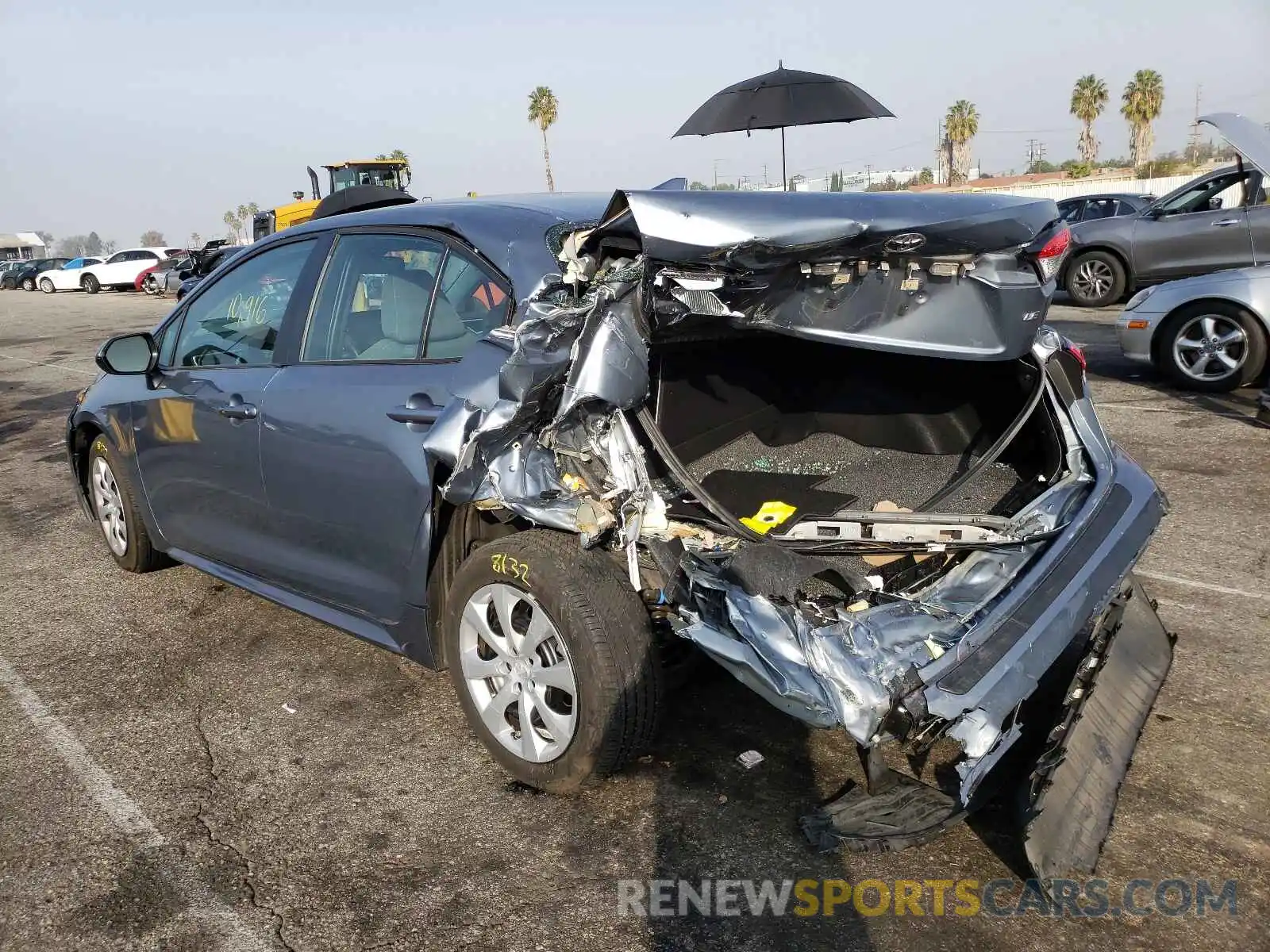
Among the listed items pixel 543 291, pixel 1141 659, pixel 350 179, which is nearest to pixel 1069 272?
pixel 1141 659

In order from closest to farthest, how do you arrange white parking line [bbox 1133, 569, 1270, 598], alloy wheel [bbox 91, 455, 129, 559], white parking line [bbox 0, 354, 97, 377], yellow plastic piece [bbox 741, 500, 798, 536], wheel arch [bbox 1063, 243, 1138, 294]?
yellow plastic piece [bbox 741, 500, 798, 536] → white parking line [bbox 1133, 569, 1270, 598] → alloy wheel [bbox 91, 455, 129, 559] → wheel arch [bbox 1063, 243, 1138, 294] → white parking line [bbox 0, 354, 97, 377]

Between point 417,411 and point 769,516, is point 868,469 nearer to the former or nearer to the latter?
point 769,516

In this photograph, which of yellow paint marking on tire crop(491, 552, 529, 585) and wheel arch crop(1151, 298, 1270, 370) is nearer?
yellow paint marking on tire crop(491, 552, 529, 585)

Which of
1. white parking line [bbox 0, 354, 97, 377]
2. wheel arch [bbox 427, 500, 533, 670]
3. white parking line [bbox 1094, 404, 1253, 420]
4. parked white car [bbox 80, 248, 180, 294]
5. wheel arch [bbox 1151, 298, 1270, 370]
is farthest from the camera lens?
parked white car [bbox 80, 248, 180, 294]

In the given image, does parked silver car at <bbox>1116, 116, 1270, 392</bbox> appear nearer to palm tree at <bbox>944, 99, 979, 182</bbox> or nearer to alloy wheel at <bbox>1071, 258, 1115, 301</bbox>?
alloy wheel at <bbox>1071, 258, 1115, 301</bbox>

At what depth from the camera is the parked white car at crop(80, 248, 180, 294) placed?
34781 mm

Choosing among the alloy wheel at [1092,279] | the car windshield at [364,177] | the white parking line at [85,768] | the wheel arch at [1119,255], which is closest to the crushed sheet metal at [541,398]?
the white parking line at [85,768]

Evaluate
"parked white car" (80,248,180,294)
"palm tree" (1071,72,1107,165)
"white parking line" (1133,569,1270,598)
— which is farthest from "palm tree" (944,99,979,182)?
"white parking line" (1133,569,1270,598)

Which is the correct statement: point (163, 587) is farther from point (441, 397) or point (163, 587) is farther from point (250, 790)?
point (441, 397)

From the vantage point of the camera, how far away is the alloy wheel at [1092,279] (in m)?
13.1

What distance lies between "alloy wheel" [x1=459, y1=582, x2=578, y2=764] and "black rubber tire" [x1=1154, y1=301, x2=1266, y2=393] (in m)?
7.05

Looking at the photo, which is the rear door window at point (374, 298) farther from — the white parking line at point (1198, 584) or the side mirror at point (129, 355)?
the white parking line at point (1198, 584)

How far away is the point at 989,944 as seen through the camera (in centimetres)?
239

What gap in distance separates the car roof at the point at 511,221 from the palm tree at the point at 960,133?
61666 millimetres
